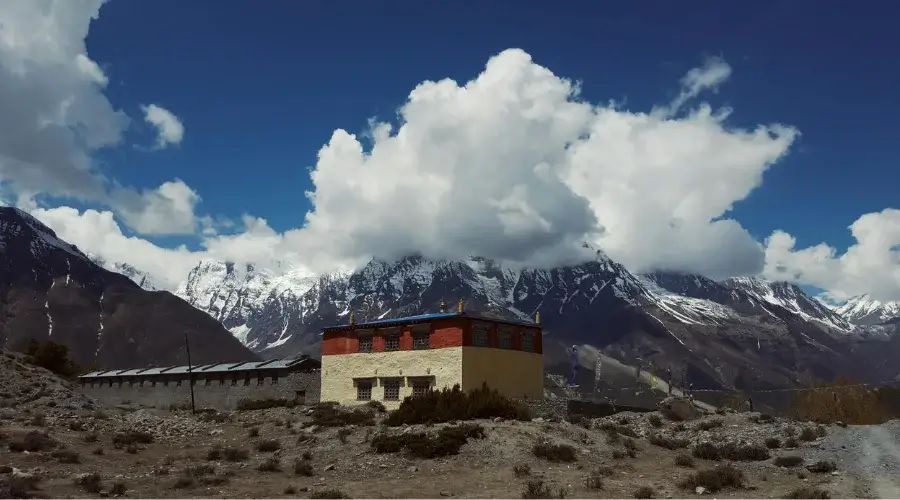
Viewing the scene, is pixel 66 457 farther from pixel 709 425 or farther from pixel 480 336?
pixel 709 425

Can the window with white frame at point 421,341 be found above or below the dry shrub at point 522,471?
above

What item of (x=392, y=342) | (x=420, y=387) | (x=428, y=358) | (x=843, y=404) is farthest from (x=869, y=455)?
(x=843, y=404)

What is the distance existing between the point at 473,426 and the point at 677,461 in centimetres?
951

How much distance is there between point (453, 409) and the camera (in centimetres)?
3944

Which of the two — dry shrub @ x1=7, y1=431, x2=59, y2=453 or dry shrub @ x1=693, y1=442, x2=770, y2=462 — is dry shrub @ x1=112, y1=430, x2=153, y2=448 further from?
dry shrub @ x1=693, y1=442, x2=770, y2=462

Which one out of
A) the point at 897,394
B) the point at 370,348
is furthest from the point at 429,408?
the point at 897,394

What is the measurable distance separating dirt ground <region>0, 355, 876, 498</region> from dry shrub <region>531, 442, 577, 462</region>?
27cm

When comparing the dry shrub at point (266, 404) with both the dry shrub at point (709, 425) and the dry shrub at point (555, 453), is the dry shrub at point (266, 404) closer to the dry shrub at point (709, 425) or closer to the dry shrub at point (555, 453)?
the dry shrub at point (555, 453)

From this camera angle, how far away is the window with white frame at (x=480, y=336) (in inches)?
1848

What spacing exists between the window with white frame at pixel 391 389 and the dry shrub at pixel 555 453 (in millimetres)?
20114

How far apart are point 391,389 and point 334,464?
849 inches

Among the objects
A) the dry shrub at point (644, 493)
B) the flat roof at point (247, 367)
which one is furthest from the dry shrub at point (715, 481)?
the flat roof at point (247, 367)

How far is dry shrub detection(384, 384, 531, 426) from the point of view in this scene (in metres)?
39.2

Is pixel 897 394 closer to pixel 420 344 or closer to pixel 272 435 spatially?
pixel 420 344
